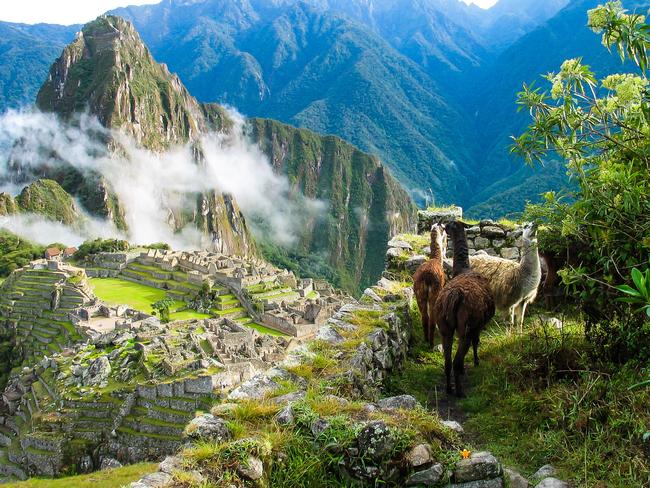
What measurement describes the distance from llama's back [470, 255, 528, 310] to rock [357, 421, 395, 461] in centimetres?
311

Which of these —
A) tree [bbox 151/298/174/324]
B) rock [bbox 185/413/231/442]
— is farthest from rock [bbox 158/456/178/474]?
tree [bbox 151/298/174/324]

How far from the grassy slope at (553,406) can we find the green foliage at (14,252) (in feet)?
276

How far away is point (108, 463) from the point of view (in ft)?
68.4

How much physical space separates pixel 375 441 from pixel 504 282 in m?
3.72

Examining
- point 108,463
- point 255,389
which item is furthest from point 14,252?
point 255,389

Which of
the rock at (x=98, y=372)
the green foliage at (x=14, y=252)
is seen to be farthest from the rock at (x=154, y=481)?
the green foliage at (x=14, y=252)

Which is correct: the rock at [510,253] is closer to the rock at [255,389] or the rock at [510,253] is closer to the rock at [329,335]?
the rock at [329,335]

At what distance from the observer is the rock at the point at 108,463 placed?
20288mm

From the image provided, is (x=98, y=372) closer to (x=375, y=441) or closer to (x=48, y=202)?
(x=375, y=441)

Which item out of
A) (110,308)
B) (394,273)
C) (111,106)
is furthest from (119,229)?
(394,273)

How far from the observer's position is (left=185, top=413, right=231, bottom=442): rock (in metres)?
3.52

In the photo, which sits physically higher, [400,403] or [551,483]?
[400,403]

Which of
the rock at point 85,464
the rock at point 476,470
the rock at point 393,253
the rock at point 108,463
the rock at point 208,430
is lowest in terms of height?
the rock at point 85,464

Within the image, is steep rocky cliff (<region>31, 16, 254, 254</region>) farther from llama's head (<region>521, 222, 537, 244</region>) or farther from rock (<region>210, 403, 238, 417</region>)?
rock (<region>210, 403, 238, 417</region>)
